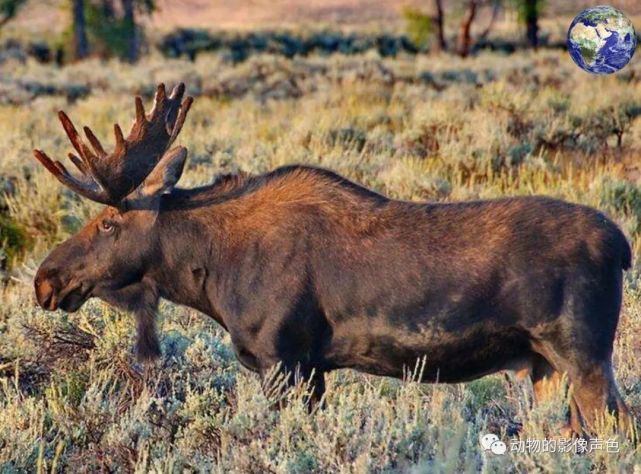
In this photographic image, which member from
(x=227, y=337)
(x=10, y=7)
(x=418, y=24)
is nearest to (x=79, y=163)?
(x=227, y=337)

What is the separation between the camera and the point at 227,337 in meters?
7.66

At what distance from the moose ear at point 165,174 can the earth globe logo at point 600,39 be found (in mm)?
5691

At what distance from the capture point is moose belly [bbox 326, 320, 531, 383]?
5391 mm

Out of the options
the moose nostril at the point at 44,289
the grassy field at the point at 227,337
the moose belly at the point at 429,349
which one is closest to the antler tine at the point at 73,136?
the moose nostril at the point at 44,289

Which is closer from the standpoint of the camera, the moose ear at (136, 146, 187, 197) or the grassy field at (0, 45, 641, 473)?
the grassy field at (0, 45, 641, 473)

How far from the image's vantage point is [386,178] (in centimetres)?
1254

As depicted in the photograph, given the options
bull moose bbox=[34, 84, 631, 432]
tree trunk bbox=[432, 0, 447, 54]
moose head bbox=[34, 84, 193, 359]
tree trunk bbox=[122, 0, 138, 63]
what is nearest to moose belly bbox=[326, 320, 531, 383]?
bull moose bbox=[34, 84, 631, 432]

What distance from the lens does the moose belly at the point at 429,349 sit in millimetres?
5391

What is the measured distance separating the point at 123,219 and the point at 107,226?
10 cm

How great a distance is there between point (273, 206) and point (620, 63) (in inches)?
257

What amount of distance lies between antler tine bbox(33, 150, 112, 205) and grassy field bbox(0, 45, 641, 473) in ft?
3.05

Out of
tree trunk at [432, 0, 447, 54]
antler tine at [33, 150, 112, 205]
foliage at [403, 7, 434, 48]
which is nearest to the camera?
antler tine at [33, 150, 112, 205]

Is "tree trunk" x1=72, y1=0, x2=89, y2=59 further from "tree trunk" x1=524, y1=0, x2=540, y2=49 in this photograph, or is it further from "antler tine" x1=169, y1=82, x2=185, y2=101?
"antler tine" x1=169, y1=82, x2=185, y2=101

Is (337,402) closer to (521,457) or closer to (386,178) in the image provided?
(521,457)
